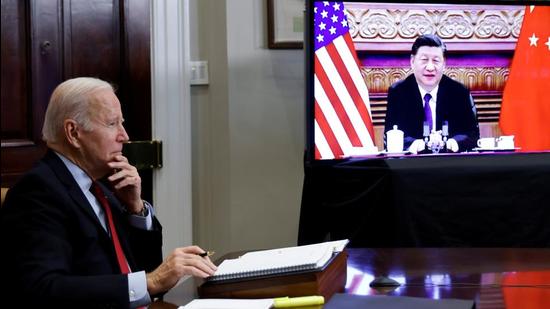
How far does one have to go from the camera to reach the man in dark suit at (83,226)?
1498 mm

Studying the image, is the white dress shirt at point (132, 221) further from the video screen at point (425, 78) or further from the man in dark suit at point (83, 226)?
the video screen at point (425, 78)

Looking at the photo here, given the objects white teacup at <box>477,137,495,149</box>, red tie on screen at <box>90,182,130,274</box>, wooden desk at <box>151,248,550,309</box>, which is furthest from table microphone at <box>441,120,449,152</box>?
red tie on screen at <box>90,182,130,274</box>

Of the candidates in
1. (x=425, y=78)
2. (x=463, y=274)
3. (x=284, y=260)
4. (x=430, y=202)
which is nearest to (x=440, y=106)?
(x=425, y=78)

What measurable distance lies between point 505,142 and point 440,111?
0.31 m

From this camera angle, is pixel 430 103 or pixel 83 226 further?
pixel 430 103

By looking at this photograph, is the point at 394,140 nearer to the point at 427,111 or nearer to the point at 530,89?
the point at 427,111

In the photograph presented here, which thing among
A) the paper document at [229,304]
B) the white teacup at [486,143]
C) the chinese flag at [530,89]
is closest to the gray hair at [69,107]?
the paper document at [229,304]

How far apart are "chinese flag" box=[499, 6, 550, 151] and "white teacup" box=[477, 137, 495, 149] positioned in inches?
2.9

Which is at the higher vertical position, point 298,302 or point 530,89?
point 530,89

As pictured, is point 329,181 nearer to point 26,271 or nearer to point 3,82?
point 3,82

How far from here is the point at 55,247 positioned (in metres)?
1.54

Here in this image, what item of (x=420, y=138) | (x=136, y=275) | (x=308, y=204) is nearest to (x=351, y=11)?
(x=420, y=138)

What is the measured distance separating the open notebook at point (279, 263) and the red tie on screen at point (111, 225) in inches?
9.1

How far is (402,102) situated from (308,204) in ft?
1.77
